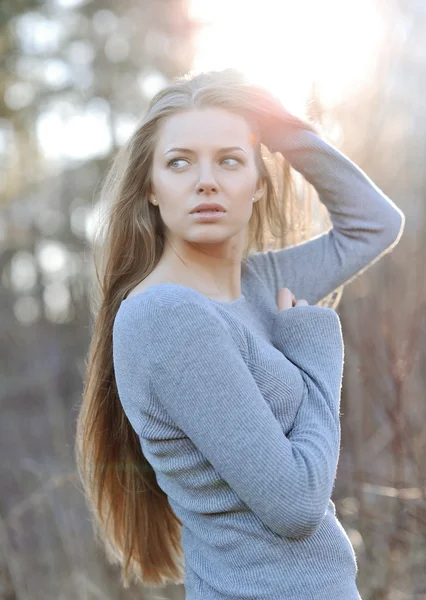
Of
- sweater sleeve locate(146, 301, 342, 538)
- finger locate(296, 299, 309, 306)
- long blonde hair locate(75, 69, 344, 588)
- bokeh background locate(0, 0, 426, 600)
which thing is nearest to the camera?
sweater sleeve locate(146, 301, 342, 538)

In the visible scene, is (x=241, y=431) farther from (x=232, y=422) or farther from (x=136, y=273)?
(x=136, y=273)

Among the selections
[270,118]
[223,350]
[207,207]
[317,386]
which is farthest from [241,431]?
[270,118]

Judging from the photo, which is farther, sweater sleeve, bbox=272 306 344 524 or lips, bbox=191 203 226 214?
lips, bbox=191 203 226 214

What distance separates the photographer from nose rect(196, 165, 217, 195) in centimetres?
156

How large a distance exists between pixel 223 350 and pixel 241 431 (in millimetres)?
152

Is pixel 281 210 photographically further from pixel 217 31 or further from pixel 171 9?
pixel 171 9

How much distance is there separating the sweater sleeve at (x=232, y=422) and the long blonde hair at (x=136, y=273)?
365 millimetres

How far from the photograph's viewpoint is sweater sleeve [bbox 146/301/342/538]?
4.41 ft

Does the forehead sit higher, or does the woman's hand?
the forehead

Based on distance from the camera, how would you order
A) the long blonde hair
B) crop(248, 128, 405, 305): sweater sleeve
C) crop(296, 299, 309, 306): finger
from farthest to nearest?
1. crop(248, 128, 405, 305): sweater sleeve
2. crop(296, 299, 309, 306): finger
3. the long blonde hair

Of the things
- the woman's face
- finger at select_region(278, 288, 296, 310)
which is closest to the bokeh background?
the woman's face

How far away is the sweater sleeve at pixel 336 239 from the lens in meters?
1.98

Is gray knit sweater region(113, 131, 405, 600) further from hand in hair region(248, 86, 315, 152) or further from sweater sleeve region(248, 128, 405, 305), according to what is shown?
hand in hair region(248, 86, 315, 152)

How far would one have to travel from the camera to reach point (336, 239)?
2.05 meters
